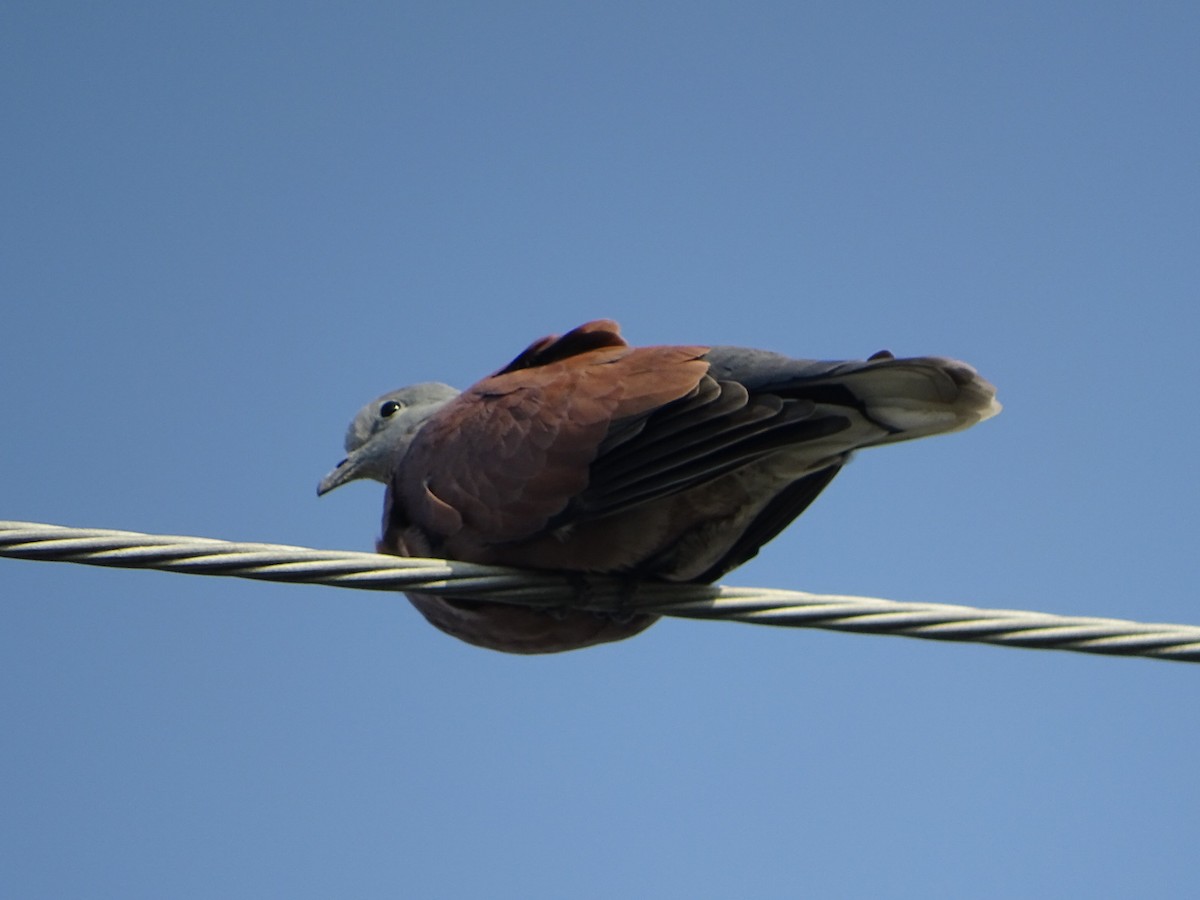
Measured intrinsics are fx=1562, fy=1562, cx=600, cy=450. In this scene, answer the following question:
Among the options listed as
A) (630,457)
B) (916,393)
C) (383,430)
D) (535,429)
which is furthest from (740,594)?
(383,430)

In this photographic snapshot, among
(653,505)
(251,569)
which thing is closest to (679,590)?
(653,505)

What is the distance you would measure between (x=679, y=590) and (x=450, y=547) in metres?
0.67

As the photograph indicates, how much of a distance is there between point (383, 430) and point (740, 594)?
2.26 meters

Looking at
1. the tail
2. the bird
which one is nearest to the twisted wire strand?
the bird

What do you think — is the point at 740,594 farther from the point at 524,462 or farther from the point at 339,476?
the point at 339,476

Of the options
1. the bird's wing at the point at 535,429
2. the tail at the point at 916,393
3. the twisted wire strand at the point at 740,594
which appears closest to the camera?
the twisted wire strand at the point at 740,594

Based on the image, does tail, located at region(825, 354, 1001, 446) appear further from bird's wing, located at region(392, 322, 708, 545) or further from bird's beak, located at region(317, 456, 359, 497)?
bird's beak, located at region(317, 456, 359, 497)

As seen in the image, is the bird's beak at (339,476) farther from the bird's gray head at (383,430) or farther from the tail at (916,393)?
the tail at (916,393)

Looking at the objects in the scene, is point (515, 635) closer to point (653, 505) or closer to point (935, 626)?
point (653, 505)

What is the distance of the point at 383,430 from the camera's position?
5586 millimetres

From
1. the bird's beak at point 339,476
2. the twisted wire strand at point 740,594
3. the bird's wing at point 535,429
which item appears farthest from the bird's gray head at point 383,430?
the twisted wire strand at point 740,594

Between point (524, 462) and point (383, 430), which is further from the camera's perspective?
point (383, 430)

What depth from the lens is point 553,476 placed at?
163 inches

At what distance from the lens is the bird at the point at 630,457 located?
395 cm
